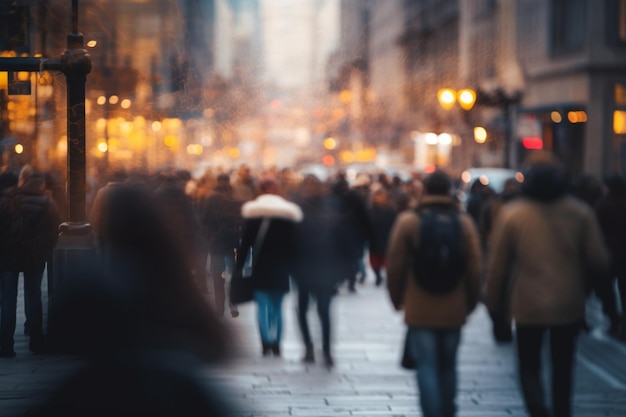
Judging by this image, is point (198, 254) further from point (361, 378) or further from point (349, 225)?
point (361, 378)

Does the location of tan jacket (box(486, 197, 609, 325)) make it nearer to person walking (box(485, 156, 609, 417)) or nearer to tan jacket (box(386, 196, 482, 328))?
person walking (box(485, 156, 609, 417))

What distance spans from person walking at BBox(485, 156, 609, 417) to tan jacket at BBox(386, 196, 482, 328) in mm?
169

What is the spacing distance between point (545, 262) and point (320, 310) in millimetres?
4572

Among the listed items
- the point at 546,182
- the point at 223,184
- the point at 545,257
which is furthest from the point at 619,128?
the point at 545,257

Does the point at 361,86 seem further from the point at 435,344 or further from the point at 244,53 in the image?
the point at 435,344

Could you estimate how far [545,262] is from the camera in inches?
277

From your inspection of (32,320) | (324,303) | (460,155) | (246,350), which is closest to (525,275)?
(324,303)

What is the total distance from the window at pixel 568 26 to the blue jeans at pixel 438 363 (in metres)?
31.1

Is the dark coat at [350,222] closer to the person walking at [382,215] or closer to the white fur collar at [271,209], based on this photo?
the white fur collar at [271,209]

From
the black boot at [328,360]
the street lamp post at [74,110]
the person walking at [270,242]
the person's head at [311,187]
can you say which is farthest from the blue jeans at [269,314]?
the street lamp post at [74,110]

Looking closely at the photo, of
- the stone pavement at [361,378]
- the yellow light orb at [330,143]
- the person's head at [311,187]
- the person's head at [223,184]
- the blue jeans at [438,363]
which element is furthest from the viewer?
the yellow light orb at [330,143]

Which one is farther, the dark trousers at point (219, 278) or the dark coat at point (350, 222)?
the dark trousers at point (219, 278)

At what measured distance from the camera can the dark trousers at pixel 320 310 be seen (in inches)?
443

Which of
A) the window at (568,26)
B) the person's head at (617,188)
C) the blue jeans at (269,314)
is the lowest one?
the blue jeans at (269,314)
